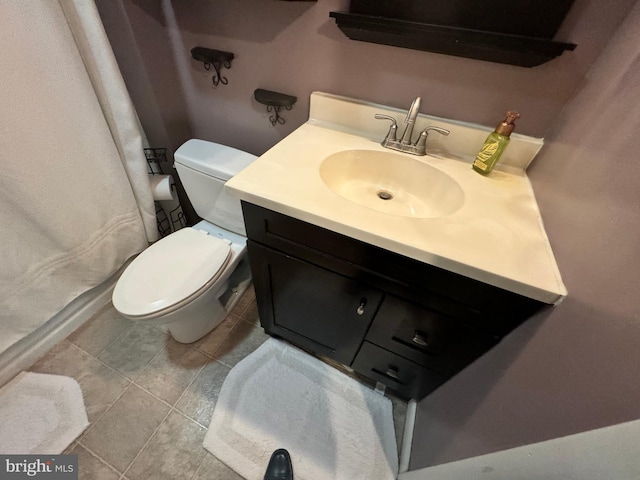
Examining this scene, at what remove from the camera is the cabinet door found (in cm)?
77

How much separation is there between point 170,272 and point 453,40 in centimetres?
115

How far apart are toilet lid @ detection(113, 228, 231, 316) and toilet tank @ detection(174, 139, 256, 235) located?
12cm

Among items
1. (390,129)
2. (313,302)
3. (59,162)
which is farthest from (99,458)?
(390,129)

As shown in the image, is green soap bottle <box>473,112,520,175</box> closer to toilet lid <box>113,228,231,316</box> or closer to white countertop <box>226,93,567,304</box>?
white countertop <box>226,93,567,304</box>

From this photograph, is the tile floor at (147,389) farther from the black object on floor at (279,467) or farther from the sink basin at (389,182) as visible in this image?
the sink basin at (389,182)

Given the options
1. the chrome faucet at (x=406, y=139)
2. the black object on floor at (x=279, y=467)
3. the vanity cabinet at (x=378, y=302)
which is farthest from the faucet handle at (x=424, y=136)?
the black object on floor at (x=279, y=467)

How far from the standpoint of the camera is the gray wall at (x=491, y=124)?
Result: 38cm

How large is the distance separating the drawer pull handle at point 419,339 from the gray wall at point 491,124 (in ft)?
0.43

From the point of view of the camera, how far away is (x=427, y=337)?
74cm

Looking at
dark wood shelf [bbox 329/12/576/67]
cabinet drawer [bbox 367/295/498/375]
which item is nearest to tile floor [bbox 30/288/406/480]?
cabinet drawer [bbox 367/295/498/375]

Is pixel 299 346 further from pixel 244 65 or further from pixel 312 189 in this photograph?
pixel 244 65

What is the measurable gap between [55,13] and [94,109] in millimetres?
254

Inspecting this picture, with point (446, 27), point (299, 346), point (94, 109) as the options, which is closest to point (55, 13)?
point (94, 109)

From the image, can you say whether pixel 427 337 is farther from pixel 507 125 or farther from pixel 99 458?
pixel 99 458
